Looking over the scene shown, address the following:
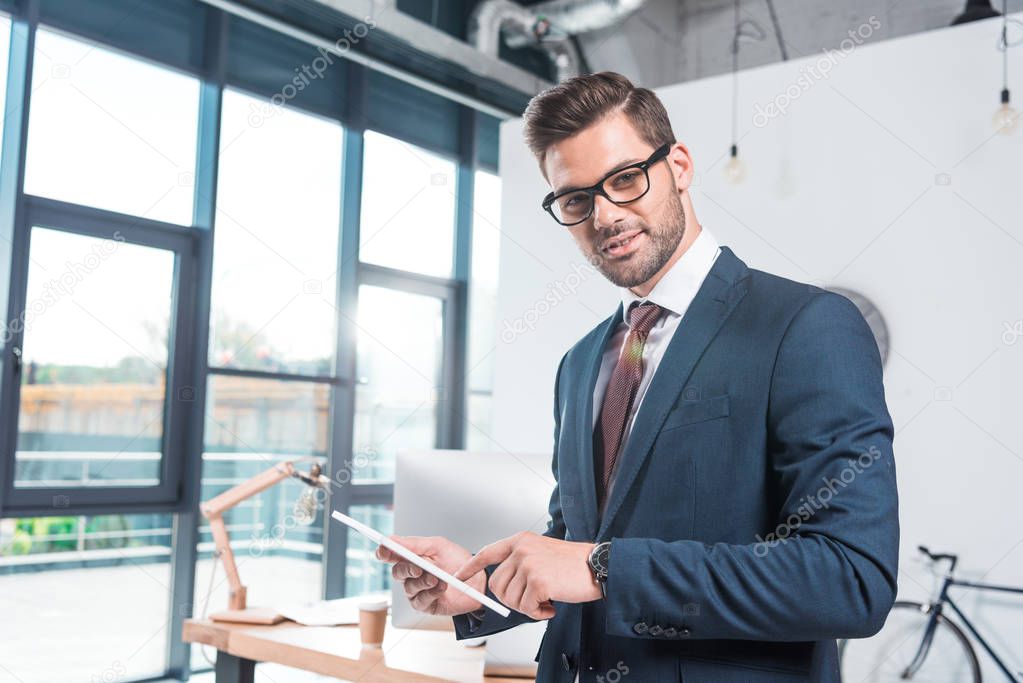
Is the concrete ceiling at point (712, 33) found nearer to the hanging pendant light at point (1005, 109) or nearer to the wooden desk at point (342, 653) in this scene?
the hanging pendant light at point (1005, 109)

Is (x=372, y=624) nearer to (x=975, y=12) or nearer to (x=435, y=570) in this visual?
(x=435, y=570)

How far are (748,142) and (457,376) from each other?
8.24 feet

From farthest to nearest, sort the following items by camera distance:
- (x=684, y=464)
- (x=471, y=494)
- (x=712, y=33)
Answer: (x=712, y=33), (x=471, y=494), (x=684, y=464)

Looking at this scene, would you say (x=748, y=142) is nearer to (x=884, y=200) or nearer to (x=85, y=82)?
(x=884, y=200)

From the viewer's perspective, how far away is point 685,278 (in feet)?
4.17

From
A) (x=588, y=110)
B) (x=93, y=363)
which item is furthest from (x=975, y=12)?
(x=93, y=363)

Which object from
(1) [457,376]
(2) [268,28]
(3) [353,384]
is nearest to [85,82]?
(2) [268,28]

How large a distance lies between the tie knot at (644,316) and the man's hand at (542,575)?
397 millimetres

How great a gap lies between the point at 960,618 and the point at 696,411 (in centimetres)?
289

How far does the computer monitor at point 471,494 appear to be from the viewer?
6.59ft

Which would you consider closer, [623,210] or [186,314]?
[623,210]

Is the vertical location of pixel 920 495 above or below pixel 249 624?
above

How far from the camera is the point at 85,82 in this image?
13.3 feet

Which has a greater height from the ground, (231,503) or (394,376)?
(394,376)
